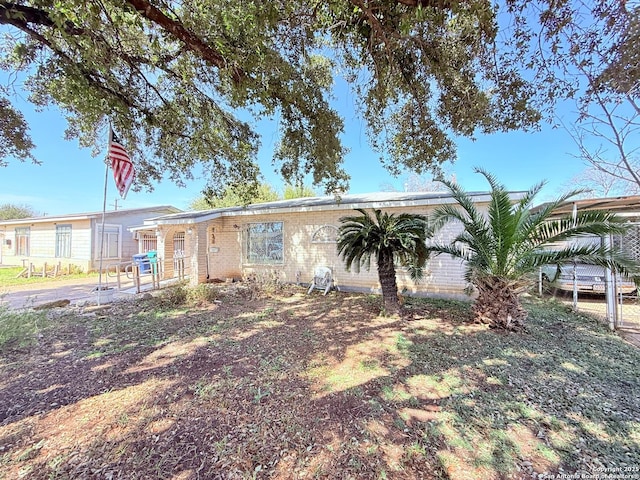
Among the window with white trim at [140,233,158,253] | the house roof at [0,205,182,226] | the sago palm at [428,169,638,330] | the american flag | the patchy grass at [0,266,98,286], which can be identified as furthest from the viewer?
the window with white trim at [140,233,158,253]

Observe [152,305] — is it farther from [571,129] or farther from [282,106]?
[571,129]

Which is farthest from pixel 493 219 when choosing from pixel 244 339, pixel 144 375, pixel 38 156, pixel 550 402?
pixel 38 156

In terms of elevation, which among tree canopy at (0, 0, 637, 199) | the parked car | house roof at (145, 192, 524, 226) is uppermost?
tree canopy at (0, 0, 637, 199)

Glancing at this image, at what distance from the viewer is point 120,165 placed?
6855 mm

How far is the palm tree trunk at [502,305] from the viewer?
5.47 m

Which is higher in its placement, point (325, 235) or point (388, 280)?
point (325, 235)

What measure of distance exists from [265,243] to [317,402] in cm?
867

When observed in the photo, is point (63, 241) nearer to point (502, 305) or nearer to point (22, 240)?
point (22, 240)

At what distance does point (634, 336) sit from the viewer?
5.50 m

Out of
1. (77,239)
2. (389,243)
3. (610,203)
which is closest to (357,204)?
(389,243)

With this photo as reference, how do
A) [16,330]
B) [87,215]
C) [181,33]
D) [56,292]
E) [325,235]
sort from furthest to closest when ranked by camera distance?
1. [87,215]
2. [56,292]
3. [325,235]
4. [16,330]
5. [181,33]

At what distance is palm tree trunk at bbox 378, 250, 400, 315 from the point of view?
6469 mm

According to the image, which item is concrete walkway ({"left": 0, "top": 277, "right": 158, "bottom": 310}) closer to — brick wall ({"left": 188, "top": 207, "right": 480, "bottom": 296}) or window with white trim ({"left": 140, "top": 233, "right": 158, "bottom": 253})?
brick wall ({"left": 188, "top": 207, "right": 480, "bottom": 296})

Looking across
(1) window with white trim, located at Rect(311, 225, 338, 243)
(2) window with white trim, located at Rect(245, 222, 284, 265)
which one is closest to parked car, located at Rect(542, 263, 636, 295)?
(1) window with white trim, located at Rect(311, 225, 338, 243)
